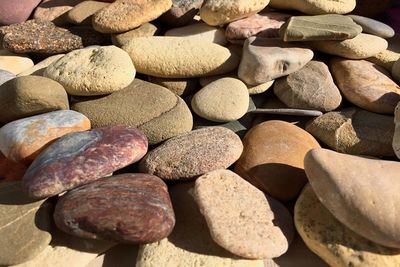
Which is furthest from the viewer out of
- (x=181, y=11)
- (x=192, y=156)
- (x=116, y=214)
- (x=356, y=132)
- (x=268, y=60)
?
(x=181, y=11)

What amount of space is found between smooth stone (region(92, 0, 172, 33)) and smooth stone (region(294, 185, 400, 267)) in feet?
3.98

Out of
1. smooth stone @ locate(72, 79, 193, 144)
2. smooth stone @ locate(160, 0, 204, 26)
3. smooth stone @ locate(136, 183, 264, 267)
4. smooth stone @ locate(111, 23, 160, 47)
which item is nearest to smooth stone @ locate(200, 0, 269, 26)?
smooth stone @ locate(160, 0, 204, 26)

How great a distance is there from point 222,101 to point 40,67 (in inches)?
37.9

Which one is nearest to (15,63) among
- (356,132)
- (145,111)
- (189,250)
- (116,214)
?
(145,111)

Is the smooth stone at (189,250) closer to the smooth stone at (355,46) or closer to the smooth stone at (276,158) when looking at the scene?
the smooth stone at (276,158)

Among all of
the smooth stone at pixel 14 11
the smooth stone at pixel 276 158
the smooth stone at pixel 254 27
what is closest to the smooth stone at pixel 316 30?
the smooth stone at pixel 254 27

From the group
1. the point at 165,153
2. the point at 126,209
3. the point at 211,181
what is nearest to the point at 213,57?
the point at 165,153

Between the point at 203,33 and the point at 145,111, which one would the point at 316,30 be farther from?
the point at 145,111

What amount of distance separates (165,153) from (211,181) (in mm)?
244

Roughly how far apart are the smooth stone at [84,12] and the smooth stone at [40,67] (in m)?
0.23

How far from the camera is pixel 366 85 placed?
6.37 feet

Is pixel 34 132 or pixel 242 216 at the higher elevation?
pixel 34 132

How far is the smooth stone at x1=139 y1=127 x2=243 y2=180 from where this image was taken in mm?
1586

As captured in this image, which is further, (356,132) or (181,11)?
(181,11)
